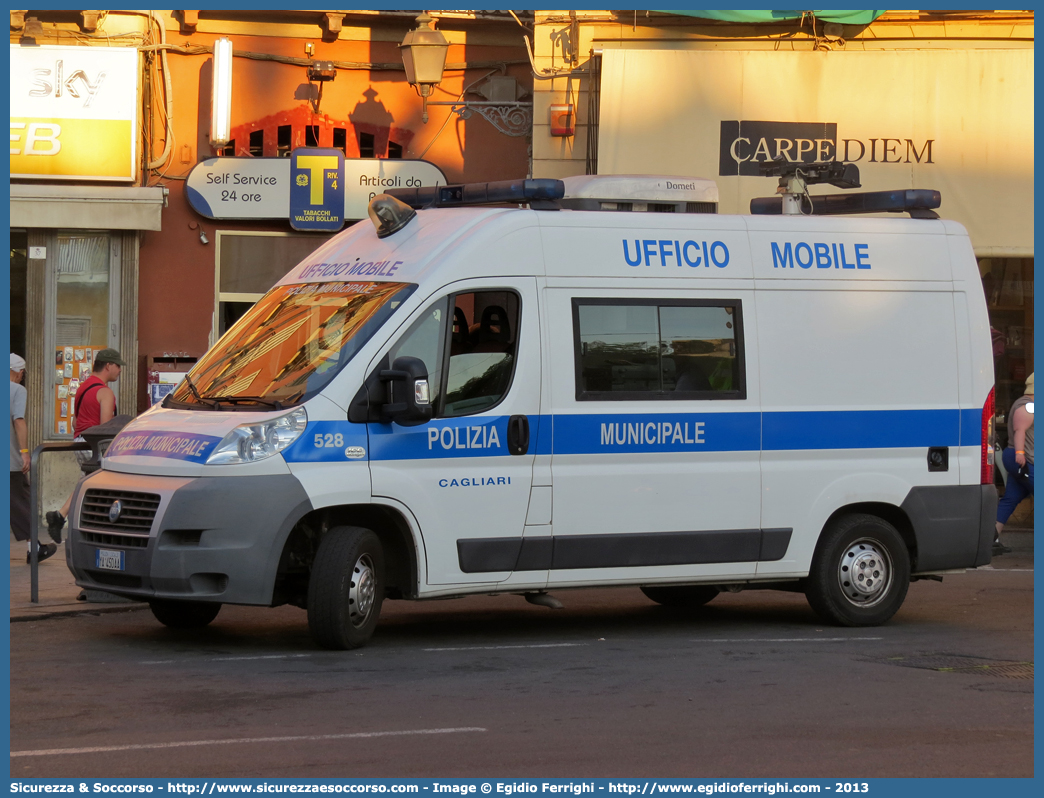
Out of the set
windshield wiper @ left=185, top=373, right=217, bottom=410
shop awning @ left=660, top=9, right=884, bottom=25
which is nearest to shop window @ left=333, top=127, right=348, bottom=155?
shop awning @ left=660, top=9, right=884, bottom=25

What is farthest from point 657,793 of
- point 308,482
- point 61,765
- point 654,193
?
point 654,193

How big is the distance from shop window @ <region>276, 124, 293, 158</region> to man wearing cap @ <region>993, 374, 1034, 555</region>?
8.55m

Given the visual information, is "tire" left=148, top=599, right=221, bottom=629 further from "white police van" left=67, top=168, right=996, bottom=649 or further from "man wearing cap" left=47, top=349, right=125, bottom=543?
"man wearing cap" left=47, top=349, right=125, bottom=543

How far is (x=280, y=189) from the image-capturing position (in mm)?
17016

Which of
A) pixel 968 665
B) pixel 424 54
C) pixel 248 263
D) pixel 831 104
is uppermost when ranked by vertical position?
pixel 424 54

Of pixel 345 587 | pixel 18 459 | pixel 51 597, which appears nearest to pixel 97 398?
pixel 18 459

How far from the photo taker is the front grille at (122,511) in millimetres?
8257

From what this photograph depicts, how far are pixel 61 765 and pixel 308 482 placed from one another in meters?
2.62

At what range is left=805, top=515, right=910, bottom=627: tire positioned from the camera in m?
9.71

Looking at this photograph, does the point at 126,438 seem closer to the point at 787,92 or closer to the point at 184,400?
the point at 184,400

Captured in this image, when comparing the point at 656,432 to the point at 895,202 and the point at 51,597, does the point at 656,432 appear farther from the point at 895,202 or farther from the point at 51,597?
the point at 51,597

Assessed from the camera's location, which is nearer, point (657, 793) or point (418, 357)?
point (657, 793)

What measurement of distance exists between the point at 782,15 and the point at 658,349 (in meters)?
8.68

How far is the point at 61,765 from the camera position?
585cm
